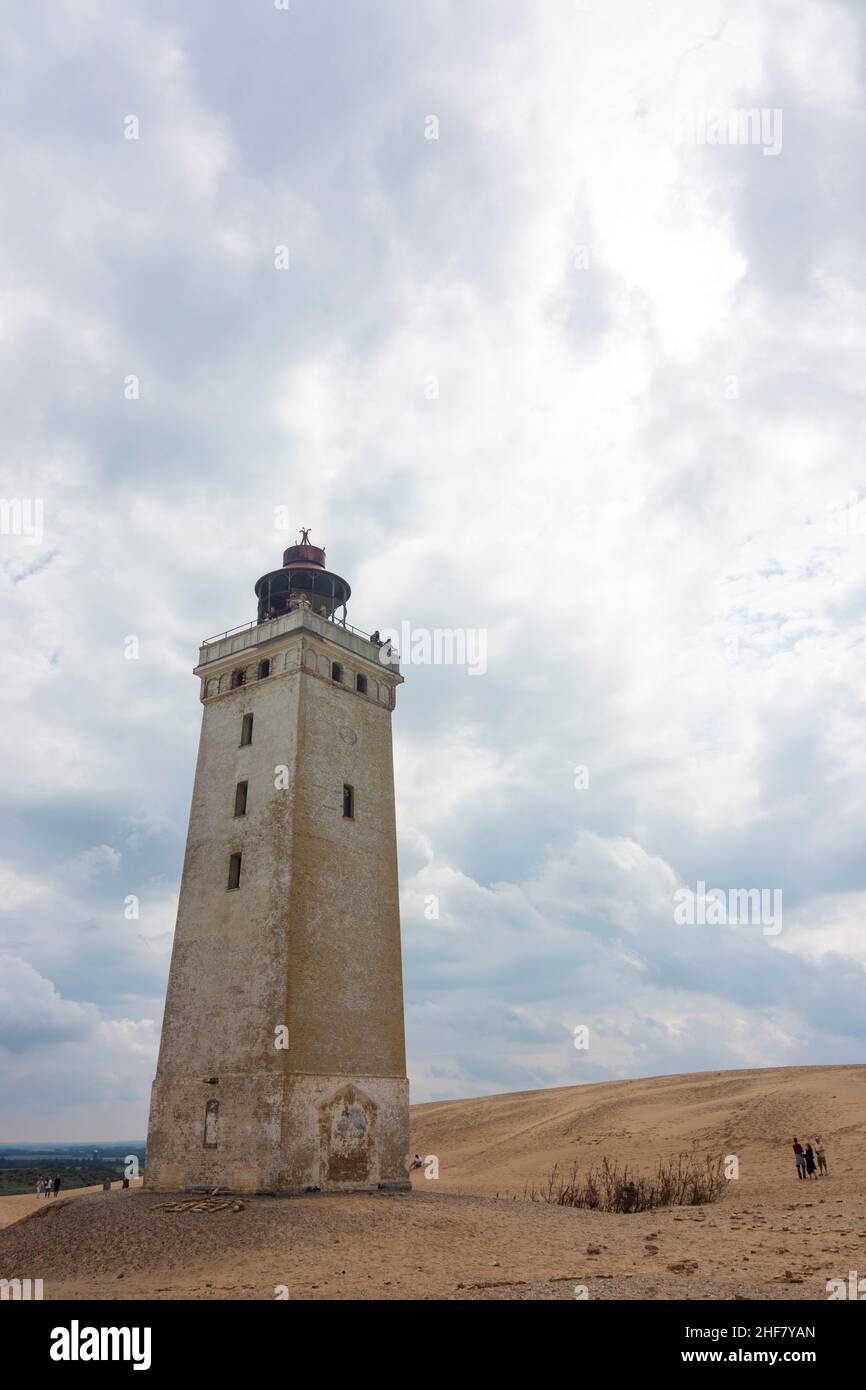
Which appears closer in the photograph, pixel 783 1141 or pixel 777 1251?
pixel 777 1251

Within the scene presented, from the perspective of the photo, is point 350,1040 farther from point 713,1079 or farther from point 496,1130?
point 713,1079

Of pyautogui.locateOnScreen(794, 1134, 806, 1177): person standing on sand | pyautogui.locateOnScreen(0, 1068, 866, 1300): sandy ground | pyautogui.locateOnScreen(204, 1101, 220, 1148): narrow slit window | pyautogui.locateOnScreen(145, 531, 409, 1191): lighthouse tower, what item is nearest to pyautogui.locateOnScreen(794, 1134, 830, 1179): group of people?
pyautogui.locateOnScreen(794, 1134, 806, 1177): person standing on sand

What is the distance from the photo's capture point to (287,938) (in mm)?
25969

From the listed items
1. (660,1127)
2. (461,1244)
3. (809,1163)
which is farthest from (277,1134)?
(660,1127)

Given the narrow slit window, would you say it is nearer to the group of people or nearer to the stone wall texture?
the stone wall texture

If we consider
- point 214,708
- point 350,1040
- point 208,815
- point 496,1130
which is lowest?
point 496,1130

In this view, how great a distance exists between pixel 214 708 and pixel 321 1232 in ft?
59.5

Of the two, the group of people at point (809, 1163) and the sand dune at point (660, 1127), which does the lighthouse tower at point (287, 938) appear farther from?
the group of people at point (809, 1163)

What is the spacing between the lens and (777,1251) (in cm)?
1675

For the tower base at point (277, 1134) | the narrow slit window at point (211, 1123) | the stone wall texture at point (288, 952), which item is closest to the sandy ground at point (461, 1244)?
the tower base at point (277, 1134)

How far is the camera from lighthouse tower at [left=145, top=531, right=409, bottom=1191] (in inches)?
987
